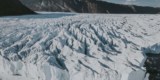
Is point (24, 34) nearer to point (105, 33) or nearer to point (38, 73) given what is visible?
point (105, 33)

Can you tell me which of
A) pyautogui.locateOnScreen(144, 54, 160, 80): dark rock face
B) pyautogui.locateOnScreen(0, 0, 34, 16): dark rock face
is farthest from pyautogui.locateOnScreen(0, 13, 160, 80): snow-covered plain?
pyautogui.locateOnScreen(0, 0, 34, 16): dark rock face

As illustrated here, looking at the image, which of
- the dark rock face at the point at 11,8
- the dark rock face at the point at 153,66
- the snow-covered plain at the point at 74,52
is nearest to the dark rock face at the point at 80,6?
the dark rock face at the point at 11,8

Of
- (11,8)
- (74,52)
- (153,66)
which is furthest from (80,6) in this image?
(153,66)

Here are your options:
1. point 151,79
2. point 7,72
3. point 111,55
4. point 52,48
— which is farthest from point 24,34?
point 151,79

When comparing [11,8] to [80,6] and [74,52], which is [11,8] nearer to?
[74,52]

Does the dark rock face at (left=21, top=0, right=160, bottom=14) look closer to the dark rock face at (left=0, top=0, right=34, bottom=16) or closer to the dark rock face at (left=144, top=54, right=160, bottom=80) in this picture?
the dark rock face at (left=0, top=0, right=34, bottom=16)
